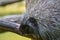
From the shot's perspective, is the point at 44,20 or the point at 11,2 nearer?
the point at 44,20

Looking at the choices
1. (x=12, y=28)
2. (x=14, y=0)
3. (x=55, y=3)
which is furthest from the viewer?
(x=14, y=0)

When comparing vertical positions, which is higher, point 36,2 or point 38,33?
point 36,2

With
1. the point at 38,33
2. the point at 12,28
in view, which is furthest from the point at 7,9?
the point at 38,33

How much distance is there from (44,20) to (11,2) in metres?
0.77

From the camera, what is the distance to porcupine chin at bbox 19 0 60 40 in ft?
2.09

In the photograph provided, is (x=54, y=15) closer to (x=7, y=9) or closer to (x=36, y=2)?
(x=36, y=2)

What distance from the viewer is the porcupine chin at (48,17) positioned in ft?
2.09

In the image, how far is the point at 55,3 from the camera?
0.64 metres

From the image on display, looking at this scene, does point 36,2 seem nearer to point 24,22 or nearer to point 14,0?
point 24,22

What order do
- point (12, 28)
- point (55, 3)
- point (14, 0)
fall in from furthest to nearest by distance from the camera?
point (14, 0) → point (12, 28) → point (55, 3)

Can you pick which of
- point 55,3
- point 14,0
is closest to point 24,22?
point 55,3

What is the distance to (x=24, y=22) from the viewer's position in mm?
695

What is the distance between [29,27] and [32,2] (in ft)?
0.30

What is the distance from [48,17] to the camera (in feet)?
2.11
